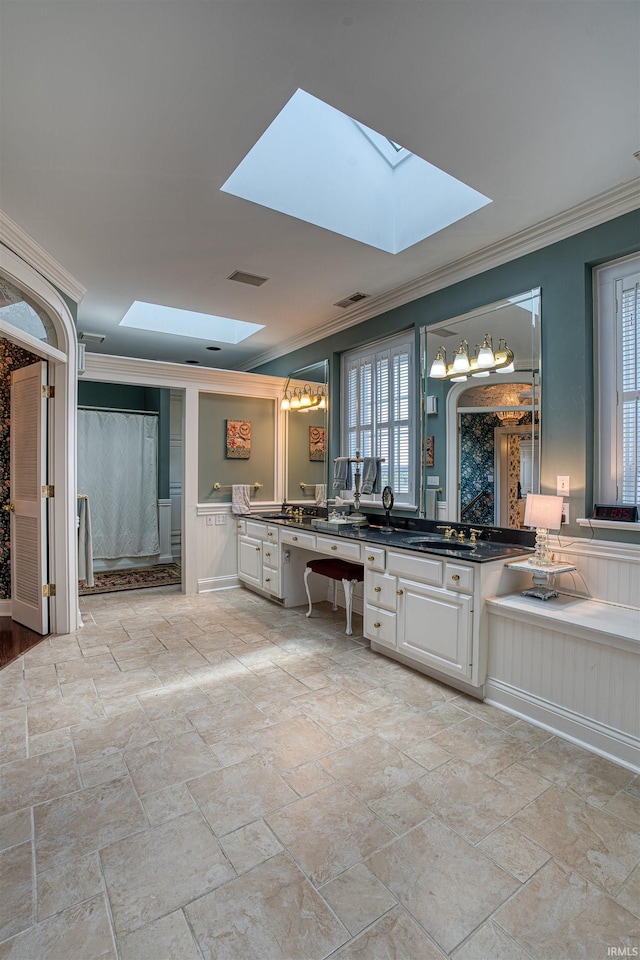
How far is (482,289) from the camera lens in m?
3.26

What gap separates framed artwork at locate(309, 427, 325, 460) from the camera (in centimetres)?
504

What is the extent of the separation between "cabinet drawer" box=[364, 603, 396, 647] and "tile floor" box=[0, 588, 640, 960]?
30cm

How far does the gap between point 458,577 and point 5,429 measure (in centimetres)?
396

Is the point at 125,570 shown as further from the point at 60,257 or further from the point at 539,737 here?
the point at 539,737

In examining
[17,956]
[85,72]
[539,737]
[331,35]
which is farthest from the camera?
[539,737]

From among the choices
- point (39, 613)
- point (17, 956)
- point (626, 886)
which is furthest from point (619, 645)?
point (39, 613)

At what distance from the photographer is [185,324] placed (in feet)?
17.2

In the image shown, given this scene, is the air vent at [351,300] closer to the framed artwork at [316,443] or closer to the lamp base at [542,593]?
the framed artwork at [316,443]

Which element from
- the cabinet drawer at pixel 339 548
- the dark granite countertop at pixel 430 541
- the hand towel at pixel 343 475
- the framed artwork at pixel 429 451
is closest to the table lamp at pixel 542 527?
the dark granite countertop at pixel 430 541

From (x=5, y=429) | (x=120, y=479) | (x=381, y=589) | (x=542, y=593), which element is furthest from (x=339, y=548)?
(x=120, y=479)

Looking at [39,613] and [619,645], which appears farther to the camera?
[39,613]

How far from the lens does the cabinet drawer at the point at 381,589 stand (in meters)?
3.11

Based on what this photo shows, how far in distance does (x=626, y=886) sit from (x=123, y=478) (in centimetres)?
603

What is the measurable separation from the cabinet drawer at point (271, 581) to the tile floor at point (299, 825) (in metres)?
1.51
